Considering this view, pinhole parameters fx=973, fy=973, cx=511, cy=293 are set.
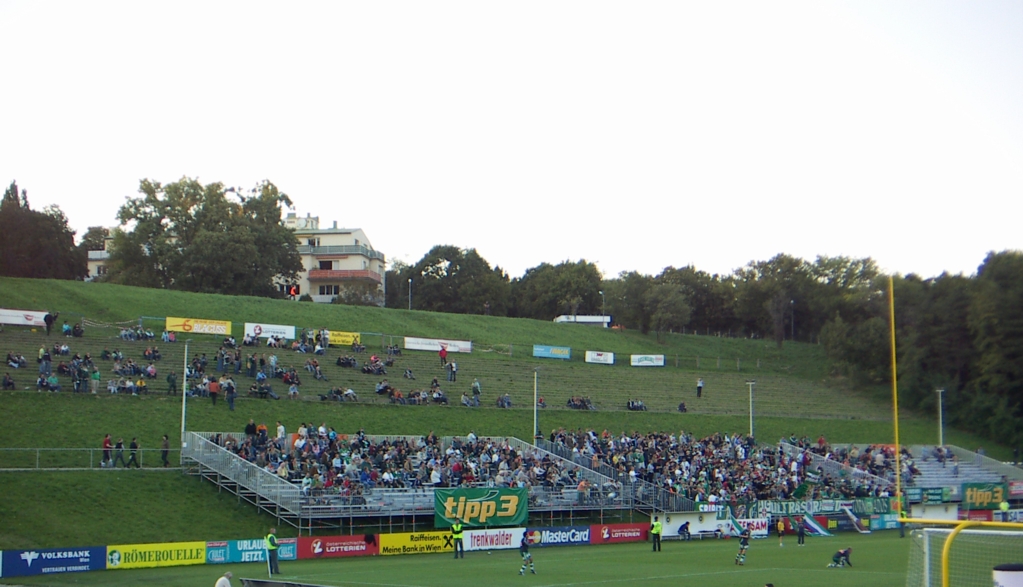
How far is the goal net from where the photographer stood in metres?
7.27

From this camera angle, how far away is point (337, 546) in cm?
3609

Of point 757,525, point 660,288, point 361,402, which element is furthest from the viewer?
point 660,288

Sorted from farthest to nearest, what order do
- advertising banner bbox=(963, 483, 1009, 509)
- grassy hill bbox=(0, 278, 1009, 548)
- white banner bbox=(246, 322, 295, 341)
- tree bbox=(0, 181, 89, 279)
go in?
tree bbox=(0, 181, 89, 279), white banner bbox=(246, 322, 295, 341), advertising banner bbox=(963, 483, 1009, 509), grassy hill bbox=(0, 278, 1009, 548)

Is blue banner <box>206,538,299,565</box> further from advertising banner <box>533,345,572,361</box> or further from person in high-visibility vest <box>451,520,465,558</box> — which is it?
advertising banner <box>533,345,572,361</box>

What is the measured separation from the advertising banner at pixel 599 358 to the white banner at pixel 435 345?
10.6 meters

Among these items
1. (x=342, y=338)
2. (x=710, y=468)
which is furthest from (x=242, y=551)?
(x=342, y=338)

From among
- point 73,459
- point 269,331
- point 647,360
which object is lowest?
point 73,459

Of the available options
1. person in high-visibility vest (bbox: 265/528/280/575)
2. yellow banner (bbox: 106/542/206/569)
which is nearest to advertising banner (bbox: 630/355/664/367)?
yellow banner (bbox: 106/542/206/569)

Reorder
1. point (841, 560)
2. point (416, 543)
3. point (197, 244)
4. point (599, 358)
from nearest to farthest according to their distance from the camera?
1. point (841, 560)
2. point (416, 543)
3. point (599, 358)
4. point (197, 244)

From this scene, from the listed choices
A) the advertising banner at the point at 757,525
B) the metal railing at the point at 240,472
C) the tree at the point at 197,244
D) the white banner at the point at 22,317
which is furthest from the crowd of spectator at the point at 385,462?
the tree at the point at 197,244

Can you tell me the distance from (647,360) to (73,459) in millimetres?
50979

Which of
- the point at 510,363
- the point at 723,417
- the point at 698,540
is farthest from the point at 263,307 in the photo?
the point at 698,540

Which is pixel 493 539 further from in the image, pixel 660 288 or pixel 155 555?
pixel 660 288

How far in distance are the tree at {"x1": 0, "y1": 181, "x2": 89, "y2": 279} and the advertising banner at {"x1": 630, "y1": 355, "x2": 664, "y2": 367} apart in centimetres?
5463
